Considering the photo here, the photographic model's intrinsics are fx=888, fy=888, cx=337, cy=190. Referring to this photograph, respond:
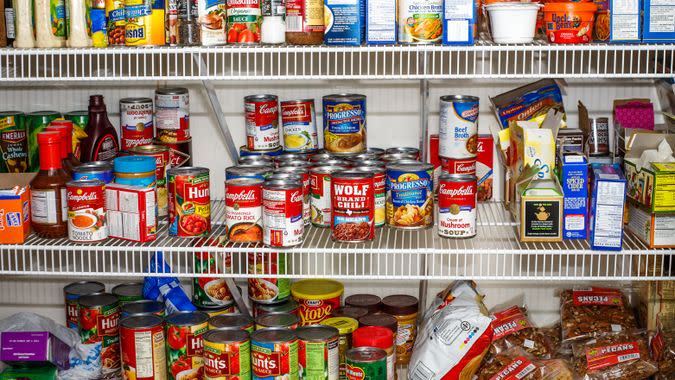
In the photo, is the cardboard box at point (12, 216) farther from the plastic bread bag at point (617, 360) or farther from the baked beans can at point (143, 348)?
the plastic bread bag at point (617, 360)

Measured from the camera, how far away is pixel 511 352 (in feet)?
7.38

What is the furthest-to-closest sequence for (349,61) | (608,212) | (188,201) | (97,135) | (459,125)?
1. (349,61)
2. (97,135)
3. (459,125)
4. (188,201)
5. (608,212)

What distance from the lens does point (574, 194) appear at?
2018 millimetres

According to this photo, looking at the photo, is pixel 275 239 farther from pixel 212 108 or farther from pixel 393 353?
pixel 212 108

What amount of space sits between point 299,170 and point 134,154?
0.44 m

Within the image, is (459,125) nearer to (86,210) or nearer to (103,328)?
(86,210)

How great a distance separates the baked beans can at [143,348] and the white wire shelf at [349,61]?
0.59 m

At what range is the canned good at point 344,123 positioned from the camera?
87.2 inches

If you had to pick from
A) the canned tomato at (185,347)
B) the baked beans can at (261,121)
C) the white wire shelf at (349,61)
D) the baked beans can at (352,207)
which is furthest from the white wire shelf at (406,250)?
the white wire shelf at (349,61)

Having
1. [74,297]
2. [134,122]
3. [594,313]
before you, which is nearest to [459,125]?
[594,313]

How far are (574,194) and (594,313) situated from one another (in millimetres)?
484

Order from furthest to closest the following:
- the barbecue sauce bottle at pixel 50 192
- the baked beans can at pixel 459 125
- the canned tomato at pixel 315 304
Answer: the canned tomato at pixel 315 304
the baked beans can at pixel 459 125
the barbecue sauce bottle at pixel 50 192

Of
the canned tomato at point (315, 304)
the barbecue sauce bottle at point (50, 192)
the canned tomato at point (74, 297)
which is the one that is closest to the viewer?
the barbecue sauce bottle at point (50, 192)

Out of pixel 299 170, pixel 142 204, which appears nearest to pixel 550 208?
pixel 299 170
